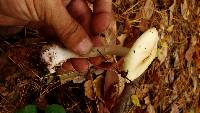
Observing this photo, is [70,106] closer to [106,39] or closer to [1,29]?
[106,39]

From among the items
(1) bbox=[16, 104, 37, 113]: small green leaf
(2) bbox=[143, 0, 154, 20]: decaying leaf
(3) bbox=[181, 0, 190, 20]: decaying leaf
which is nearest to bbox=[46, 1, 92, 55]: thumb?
(1) bbox=[16, 104, 37, 113]: small green leaf

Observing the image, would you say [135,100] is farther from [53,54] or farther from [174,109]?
[53,54]

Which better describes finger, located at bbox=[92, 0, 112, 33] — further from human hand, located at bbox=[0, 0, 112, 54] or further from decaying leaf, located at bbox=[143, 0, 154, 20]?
decaying leaf, located at bbox=[143, 0, 154, 20]

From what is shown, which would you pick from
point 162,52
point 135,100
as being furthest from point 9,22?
point 162,52

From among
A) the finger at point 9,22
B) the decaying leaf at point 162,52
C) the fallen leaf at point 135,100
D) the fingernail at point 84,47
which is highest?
the finger at point 9,22

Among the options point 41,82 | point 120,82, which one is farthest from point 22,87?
point 120,82

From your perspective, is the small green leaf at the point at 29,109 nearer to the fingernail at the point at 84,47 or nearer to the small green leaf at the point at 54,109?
the small green leaf at the point at 54,109

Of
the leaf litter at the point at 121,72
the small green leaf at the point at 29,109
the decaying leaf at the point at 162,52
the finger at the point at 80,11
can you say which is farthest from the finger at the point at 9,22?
the decaying leaf at the point at 162,52
